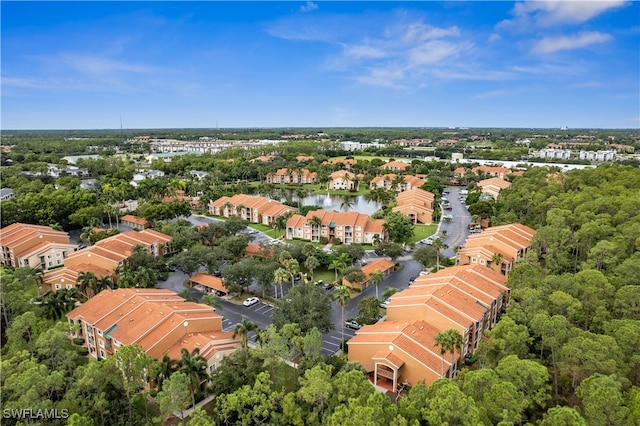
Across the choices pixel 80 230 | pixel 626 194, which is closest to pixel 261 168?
pixel 80 230

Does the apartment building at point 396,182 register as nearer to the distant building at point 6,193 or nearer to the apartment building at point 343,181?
the apartment building at point 343,181

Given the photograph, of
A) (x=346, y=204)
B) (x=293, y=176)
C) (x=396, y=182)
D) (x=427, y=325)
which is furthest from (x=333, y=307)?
(x=293, y=176)

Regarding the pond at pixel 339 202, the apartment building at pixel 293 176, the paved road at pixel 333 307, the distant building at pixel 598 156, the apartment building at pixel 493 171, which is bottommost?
the paved road at pixel 333 307

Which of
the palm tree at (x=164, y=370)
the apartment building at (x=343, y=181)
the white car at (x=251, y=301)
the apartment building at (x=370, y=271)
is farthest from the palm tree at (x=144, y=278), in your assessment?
the apartment building at (x=343, y=181)

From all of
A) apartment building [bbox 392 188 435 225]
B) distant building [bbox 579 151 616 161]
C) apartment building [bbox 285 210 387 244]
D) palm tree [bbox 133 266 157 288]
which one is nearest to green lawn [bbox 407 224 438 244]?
apartment building [bbox 392 188 435 225]

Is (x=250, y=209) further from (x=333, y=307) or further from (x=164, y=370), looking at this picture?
(x=164, y=370)

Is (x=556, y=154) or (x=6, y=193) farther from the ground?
(x=556, y=154)
